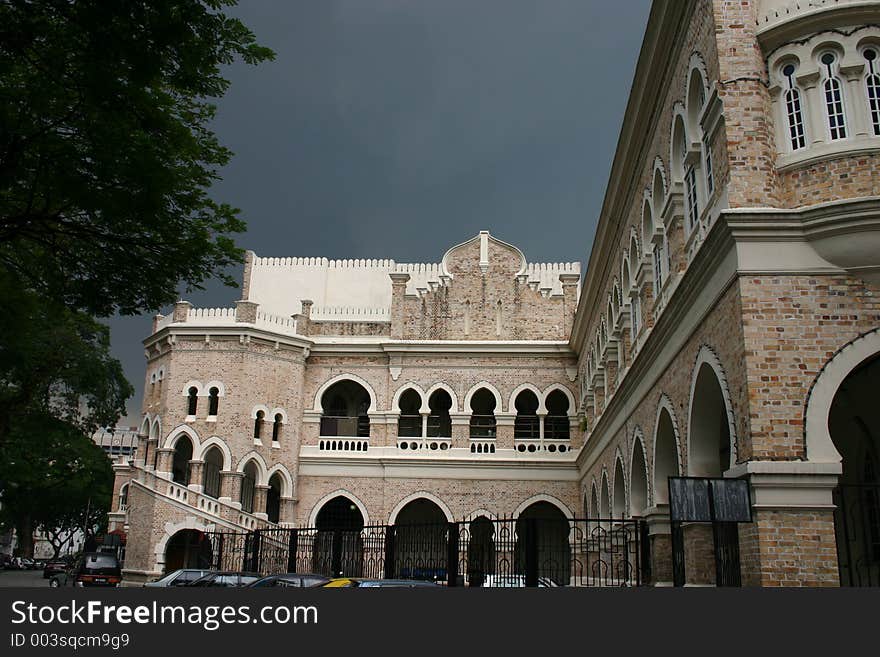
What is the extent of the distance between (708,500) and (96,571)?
18687mm

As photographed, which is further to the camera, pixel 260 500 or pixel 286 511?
pixel 286 511

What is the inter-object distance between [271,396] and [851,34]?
21209 millimetres

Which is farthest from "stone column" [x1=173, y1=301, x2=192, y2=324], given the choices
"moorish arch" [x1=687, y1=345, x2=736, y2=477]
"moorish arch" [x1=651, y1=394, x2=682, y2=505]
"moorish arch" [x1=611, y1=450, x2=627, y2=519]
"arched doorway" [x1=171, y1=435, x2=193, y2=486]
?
"moorish arch" [x1=687, y1=345, x2=736, y2=477]

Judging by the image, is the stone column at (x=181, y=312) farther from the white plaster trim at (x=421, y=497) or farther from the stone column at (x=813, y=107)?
the stone column at (x=813, y=107)

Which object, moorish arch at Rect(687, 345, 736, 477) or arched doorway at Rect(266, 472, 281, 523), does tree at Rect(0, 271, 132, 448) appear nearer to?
arched doorway at Rect(266, 472, 281, 523)

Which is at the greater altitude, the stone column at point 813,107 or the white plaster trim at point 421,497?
the stone column at point 813,107

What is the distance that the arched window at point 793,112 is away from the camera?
964cm

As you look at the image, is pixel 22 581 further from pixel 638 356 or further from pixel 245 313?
pixel 638 356

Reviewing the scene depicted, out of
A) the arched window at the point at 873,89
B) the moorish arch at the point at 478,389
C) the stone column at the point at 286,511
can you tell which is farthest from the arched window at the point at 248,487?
the arched window at the point at 873,89

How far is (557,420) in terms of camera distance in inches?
1150

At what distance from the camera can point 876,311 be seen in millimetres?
8703

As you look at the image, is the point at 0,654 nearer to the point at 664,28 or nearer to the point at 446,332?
the point at 664,28

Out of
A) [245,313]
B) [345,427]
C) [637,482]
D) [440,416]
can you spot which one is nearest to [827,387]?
[637,482]

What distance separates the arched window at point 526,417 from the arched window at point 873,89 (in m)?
19.7
